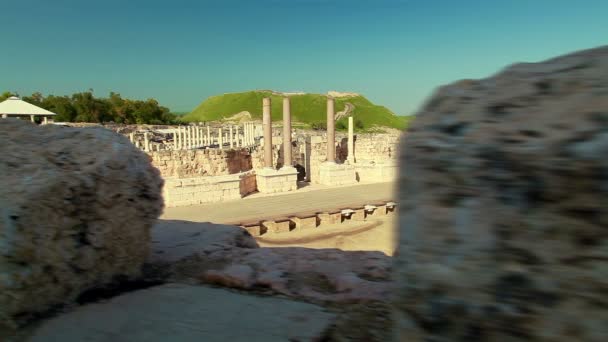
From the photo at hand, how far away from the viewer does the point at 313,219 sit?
40.5 feet

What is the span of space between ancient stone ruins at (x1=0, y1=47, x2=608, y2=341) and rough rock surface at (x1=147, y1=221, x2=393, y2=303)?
0.6 inches

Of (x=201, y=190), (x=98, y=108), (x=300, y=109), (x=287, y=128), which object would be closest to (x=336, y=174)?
(x=287, y=128)

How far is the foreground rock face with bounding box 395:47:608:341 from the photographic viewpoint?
0.84 metres

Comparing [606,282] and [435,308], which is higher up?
[606,282]

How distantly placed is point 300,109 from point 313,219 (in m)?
61.7

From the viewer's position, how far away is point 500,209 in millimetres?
946

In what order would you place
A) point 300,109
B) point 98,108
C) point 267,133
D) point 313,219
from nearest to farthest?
point 313,219 < point 267,133 < point 98,108 < point 300,109

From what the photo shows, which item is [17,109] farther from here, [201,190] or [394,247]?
[394,247]

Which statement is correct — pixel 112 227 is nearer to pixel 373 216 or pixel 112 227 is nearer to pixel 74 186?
pixel 74 186

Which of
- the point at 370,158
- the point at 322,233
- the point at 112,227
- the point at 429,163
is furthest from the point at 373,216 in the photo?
the point at 429,163

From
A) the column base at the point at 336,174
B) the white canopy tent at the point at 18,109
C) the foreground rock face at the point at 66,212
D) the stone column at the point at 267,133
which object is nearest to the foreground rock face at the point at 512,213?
the foreground rock face at the point at 66,212

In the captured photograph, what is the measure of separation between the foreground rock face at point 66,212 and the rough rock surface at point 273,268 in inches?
18.6

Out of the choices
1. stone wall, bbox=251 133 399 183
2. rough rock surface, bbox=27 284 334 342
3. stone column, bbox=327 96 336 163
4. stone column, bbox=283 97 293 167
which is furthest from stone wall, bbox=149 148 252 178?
rough rock surface, bbox=27 284 334 342

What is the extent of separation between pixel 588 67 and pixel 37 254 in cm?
223
